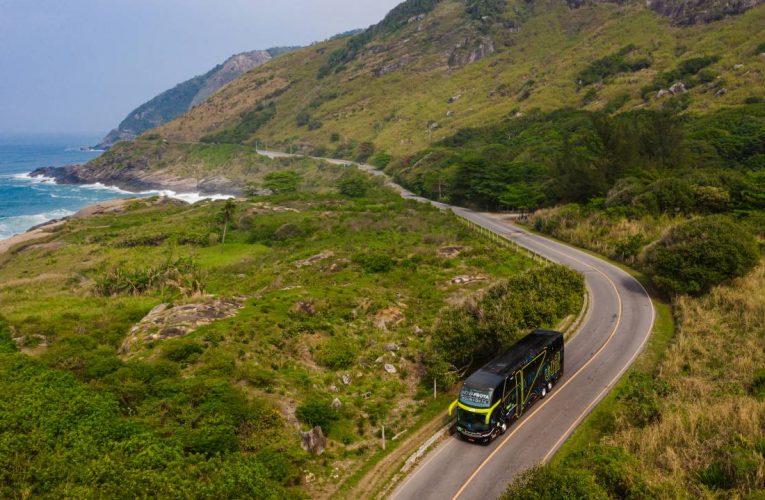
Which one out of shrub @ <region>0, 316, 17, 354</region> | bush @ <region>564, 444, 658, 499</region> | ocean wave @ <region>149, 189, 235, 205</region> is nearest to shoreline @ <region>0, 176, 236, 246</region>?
ocean wave @ <region>149, 189, 235, 205</region>

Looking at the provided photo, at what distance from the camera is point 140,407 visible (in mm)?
24219

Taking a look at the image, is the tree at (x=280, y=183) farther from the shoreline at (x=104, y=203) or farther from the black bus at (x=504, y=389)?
the black bus at (x=504, y=389)

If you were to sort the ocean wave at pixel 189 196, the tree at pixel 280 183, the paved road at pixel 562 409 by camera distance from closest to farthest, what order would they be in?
the paved road at pixel 562 409 < the tree at pixel 280 183 < the ocean wave at pixel 189 196

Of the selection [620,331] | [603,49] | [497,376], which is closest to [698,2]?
[603,49]

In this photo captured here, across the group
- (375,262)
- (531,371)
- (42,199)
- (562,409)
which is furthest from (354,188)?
(42,199)

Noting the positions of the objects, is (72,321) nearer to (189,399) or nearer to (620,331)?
(189,399)

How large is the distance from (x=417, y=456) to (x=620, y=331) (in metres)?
21.1

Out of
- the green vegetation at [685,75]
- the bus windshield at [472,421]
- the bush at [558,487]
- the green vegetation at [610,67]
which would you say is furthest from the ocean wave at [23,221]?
the green vegetation at [610,67]

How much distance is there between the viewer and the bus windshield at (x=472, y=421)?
79.7ft

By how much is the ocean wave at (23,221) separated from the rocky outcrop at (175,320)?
362 ft

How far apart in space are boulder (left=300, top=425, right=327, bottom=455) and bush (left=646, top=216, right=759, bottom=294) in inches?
1251

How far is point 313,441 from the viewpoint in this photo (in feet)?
82.6

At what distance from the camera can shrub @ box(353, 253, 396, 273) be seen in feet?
173

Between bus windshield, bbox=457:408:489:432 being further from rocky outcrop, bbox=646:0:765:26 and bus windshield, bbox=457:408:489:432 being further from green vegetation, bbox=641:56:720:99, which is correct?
rocky outcrop, bbox=646:0:765:26
